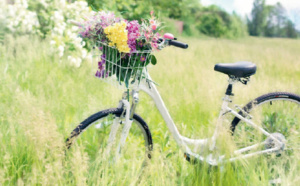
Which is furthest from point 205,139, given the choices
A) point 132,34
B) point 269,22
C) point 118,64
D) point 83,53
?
point 269,22

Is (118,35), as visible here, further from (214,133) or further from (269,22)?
(269,22)

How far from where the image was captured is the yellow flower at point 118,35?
191 cm

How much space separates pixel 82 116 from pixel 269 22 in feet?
76.8

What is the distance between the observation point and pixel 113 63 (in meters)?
2.00

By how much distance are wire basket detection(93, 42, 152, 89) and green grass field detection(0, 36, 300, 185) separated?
1.52 ft

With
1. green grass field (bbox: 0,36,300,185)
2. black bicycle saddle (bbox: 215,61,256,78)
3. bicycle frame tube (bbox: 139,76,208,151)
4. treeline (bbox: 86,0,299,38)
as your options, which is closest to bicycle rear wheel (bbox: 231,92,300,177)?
green grass field (bbox: 0,36,300,185)

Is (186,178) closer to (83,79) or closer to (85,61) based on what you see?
(83,79)

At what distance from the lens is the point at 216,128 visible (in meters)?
2.59

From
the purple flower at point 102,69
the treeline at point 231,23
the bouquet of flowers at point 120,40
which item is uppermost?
the bouquet of flowers at point 120,40

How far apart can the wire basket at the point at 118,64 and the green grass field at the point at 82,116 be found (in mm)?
463

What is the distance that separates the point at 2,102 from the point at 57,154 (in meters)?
1.67

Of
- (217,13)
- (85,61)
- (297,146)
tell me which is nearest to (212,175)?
(297,146)

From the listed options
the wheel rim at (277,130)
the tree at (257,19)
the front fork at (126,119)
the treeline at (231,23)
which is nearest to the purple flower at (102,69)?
the front fork at (126,119)

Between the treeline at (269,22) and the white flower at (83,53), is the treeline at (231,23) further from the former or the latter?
the white flower at (83,53)
